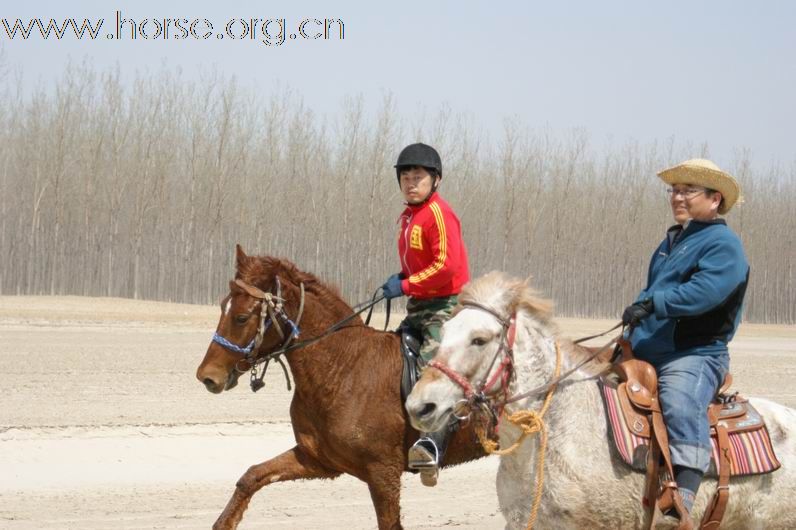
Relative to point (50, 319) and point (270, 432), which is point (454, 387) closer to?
point (270, 432)

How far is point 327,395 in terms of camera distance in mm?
5902

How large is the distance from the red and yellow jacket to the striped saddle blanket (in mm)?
1816

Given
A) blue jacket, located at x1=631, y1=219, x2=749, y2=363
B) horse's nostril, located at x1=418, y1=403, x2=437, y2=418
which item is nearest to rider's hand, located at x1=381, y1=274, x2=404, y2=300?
blue jacket, located at x1=631, y1=219, x2=749, y2=363

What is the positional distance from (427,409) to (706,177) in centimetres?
182

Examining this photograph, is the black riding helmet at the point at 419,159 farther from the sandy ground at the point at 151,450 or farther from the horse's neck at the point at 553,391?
the sandy ground at the point at 151,450

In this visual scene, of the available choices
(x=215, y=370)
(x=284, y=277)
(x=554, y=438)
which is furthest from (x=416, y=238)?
(x=554, y=438)

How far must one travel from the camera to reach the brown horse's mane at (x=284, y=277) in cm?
605

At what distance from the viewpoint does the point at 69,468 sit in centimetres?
896

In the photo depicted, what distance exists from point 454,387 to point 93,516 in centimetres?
457

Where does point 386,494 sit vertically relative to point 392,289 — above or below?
below

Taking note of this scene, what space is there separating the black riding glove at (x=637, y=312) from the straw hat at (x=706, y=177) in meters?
0.68

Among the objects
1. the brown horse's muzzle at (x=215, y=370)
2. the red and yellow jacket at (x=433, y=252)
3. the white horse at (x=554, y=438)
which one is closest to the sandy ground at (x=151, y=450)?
the brown horse's muzzle at (x=215, y=370)

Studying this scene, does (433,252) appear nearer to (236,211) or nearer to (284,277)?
(284,277)

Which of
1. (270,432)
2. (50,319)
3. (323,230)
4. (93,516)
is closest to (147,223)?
(323,230)
